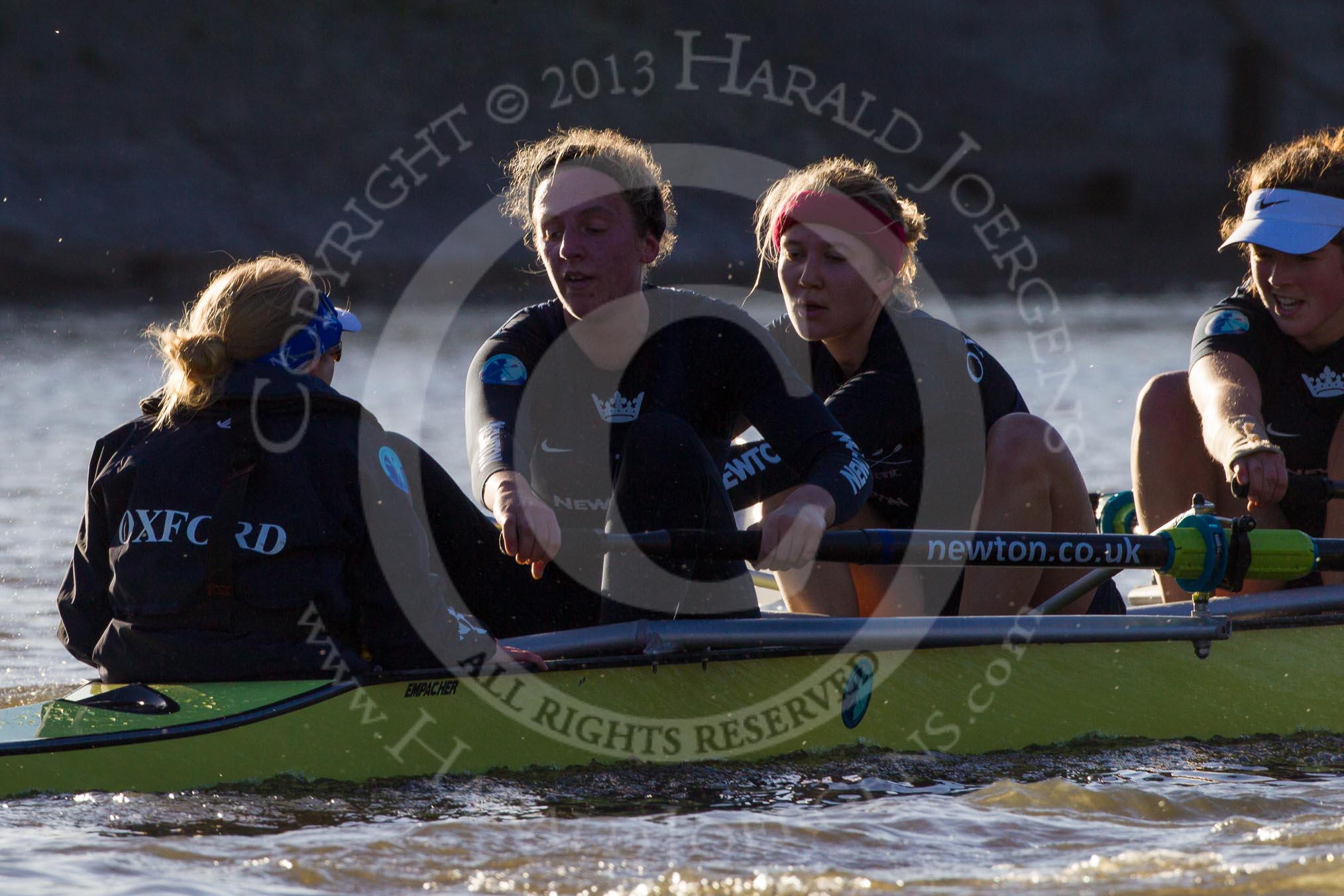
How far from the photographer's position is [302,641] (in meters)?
3.41

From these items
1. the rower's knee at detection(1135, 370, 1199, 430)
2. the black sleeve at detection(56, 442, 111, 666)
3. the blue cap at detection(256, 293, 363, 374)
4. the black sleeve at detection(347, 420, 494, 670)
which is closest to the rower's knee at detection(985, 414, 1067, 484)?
the rower's knee at detection(1135, 370, 1199, 430)

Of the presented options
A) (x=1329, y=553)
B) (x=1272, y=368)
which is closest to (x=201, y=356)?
(x=1329, y=553)

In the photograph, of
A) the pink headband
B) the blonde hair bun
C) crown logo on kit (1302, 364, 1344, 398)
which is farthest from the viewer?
crown logo on kit (1302, 364, 1344, 398)

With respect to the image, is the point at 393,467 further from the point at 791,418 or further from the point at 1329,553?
the point at 1329,553

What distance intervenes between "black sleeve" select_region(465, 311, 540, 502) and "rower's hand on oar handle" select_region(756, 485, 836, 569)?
67cm

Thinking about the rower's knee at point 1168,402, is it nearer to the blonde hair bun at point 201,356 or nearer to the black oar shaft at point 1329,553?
the black oar shaft at point 1329,553

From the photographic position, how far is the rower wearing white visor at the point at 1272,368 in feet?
14.9

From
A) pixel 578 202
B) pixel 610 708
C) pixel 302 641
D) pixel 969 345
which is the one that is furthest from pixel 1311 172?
pixel 302 641

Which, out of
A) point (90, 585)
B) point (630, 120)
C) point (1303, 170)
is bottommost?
point (90, 585)

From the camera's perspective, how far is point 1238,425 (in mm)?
4391

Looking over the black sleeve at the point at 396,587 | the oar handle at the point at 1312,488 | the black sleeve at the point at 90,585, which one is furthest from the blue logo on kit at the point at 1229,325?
the black sleeve at the point at 90,585

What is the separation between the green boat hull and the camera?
329 cm

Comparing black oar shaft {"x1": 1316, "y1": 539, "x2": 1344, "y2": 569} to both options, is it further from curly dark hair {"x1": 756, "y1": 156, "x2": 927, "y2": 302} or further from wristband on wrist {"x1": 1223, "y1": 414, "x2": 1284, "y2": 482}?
curly dark hair {"x1": 756, "y1": 156, "x2": 927, "y2": 302}

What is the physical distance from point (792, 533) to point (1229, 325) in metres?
1.86
